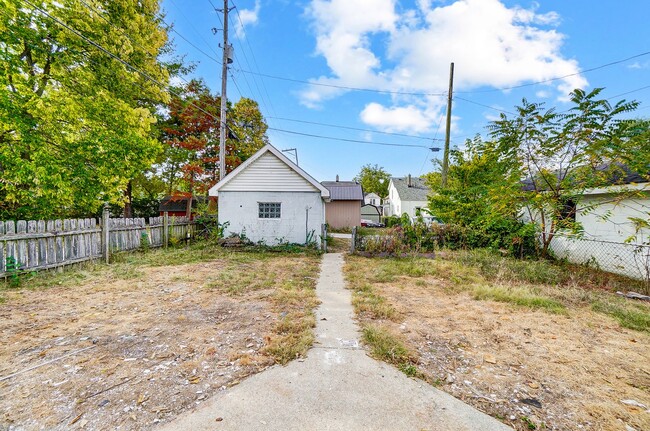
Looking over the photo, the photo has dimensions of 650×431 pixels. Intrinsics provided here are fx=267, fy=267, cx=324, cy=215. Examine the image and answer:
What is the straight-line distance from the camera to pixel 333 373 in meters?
2.72

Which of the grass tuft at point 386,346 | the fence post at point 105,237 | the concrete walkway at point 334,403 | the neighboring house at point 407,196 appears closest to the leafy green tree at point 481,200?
the grass tuft at point 386,346

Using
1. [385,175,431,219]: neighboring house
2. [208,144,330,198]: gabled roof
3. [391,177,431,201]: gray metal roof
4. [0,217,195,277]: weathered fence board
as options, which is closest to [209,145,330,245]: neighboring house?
[208,144,330,198]: gabled roof

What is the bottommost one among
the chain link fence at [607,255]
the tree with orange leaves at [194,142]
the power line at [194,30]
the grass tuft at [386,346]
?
the grass tuft at [386,346]

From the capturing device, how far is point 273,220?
11133 mm

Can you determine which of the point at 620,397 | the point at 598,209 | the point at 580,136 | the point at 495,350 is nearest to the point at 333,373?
the point at 495,350

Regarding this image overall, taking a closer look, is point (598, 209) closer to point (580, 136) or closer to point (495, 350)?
point (580, 136)

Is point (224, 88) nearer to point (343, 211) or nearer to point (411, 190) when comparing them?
point (343, 211)

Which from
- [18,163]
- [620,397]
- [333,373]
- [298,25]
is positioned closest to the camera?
[620,397]

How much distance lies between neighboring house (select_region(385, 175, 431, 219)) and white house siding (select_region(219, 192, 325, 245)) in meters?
24.3

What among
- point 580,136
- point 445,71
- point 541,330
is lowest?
point 541,330

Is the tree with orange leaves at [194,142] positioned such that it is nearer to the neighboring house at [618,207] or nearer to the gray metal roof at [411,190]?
the neighboring house at [618,207]

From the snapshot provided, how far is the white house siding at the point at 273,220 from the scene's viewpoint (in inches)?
435

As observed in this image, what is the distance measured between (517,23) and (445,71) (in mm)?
4806

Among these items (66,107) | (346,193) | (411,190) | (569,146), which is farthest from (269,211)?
(411,190)
